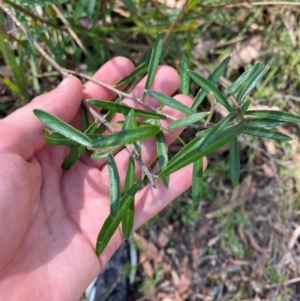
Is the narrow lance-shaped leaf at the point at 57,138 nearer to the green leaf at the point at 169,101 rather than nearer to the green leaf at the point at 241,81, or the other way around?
the green leaf at the point at 169,101

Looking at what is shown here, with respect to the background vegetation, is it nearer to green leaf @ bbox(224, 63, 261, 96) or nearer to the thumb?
the thumb

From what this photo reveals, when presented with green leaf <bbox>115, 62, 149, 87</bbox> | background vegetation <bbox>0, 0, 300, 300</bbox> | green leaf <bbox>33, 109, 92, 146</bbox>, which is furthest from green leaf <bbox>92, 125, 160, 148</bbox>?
background vegetation <bbox>0, 0, 300, 300</bbox>

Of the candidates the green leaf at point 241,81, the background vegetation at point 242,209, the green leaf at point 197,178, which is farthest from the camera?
the background vegetation at point 242,209

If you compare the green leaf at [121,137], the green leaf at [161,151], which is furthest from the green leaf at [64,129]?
the green leaf at [161,151]

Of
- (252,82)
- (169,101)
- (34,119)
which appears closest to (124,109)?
(169,101)

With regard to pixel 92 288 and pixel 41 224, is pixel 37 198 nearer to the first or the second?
pixel 41 224
